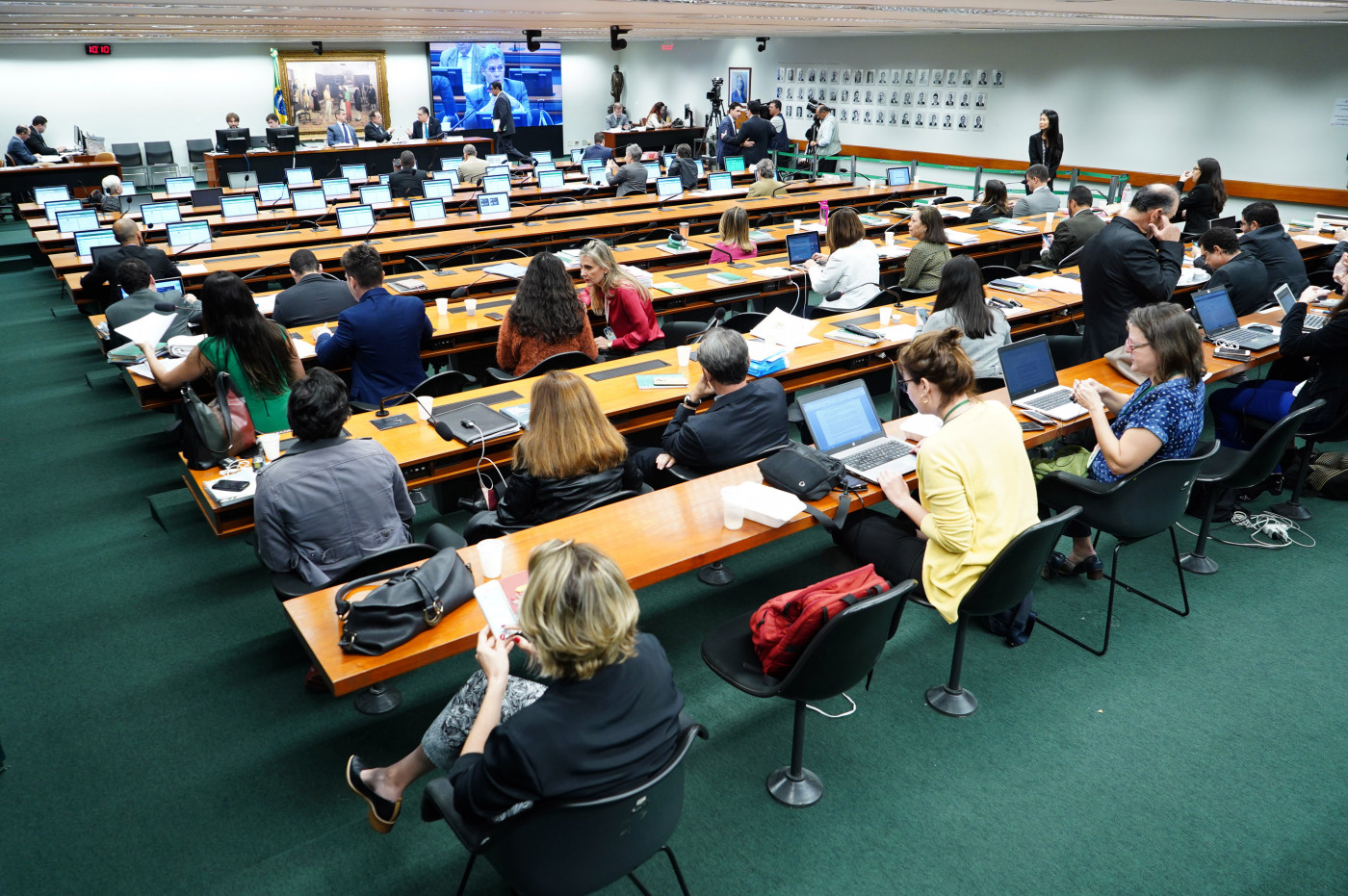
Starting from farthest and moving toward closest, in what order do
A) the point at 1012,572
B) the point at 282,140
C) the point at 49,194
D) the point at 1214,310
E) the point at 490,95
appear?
the point at 490,95 < the point at 282,140 < the point at 49,194 < the point at 1214,310 < the point at 1012,572

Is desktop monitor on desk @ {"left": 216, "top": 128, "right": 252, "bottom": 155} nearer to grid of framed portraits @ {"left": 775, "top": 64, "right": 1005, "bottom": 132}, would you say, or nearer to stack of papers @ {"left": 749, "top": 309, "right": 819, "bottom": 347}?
grid of framed portraits @ {"left": 775, "top": 64, "right": 1005, "bottom": 132}

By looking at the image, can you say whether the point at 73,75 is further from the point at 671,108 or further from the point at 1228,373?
the point at 1228,373

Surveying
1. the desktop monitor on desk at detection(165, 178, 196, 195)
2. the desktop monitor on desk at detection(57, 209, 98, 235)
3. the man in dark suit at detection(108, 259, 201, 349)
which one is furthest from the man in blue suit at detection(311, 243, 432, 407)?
the desktop monitor on desk at detection(165, 178, 196, 195)

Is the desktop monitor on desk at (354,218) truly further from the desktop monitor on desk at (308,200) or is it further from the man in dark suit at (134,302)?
the man in dark suit at (134,302)

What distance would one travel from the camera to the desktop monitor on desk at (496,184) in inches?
399

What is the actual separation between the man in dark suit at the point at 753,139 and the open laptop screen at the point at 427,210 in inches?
234

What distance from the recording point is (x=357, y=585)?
244 cm

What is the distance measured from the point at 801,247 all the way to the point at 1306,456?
3551 mm

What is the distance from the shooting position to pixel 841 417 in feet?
11.2

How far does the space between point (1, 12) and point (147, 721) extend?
24.0 ft

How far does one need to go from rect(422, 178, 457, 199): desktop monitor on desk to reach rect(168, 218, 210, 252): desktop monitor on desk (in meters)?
2.73

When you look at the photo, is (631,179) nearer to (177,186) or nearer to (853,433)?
(177,186)

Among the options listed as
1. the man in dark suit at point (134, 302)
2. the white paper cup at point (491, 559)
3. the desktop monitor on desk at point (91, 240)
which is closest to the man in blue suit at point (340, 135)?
Answer: the desktop monitor on desk at point (91, 240)

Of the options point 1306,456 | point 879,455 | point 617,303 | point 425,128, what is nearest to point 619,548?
point 879,455
